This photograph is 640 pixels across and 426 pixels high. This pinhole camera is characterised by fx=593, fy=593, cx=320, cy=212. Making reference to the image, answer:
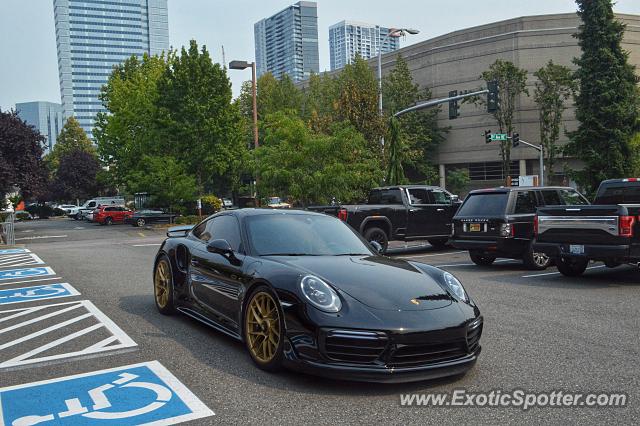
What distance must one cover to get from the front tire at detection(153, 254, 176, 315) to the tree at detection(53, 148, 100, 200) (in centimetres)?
7584

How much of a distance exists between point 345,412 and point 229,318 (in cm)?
202

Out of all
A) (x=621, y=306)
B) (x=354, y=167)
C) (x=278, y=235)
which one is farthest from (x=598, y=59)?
(x=278, y=235)

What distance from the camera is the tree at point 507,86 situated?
52.8 m

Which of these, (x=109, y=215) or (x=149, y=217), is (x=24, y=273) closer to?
(x=149, y=217)

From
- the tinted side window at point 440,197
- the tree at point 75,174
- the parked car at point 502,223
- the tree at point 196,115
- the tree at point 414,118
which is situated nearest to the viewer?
the parked car at point 502,223

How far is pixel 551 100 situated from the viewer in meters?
50.6

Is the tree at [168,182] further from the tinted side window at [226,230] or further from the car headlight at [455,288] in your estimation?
the car headlight at [455,288]

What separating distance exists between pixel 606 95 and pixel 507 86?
1520cm

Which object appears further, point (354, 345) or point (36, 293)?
point (36, 293)

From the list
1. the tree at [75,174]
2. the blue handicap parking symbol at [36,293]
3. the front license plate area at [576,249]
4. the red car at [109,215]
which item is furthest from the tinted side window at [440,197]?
the tree at [75,174]

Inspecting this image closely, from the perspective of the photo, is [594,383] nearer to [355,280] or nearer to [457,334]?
[457,334]

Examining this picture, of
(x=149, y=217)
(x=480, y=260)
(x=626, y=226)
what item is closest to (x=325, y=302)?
(x=626, y=226)

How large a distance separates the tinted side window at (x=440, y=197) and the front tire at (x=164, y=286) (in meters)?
10.7

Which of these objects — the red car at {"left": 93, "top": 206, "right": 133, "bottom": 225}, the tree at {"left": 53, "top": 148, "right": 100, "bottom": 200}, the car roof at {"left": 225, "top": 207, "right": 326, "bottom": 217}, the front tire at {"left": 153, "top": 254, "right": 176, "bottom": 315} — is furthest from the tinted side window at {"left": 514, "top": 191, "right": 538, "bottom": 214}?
the tree at {"left": 53, "top": 148, "right": 100, "bottom": 200}
